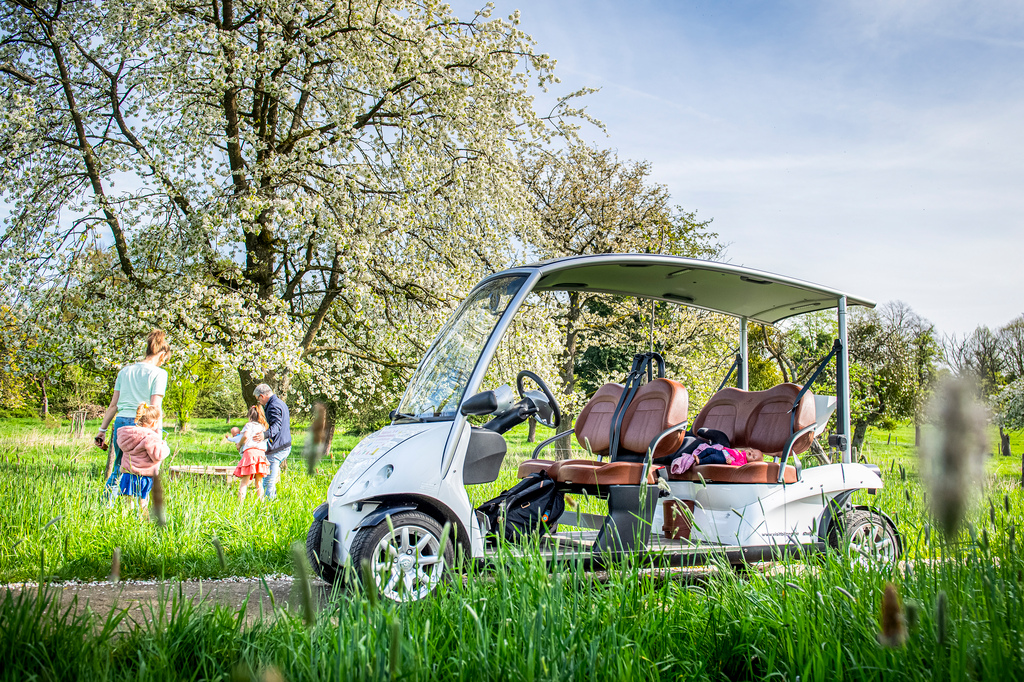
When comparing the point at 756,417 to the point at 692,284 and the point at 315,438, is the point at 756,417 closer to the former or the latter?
the point at 692,284

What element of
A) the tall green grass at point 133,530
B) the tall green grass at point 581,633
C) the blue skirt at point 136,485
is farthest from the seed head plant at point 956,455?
the blue skirt at point 136,485

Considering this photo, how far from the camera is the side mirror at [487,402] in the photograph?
13.2ft

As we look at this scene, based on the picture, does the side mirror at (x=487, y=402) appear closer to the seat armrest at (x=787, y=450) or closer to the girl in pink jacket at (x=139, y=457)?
the seat armrest at (x=787, y=450)

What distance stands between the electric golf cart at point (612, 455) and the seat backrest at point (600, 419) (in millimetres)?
12

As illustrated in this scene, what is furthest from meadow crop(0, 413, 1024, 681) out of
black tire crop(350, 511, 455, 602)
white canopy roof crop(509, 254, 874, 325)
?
white canopy roof crop(509, 254, 874, 325)

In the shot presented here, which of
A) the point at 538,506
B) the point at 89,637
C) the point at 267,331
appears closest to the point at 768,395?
the point at 538,506

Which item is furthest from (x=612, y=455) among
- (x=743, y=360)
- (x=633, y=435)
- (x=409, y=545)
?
(x=743, y=360)

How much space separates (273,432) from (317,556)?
15.3 ft

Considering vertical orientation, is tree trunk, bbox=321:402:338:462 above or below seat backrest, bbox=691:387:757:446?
below

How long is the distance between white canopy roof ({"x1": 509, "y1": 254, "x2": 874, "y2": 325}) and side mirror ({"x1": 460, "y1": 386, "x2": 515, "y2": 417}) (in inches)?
34.3

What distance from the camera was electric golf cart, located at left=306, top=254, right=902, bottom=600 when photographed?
155 inches

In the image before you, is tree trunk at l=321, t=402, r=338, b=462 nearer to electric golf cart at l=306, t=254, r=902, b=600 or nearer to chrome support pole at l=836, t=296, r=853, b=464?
electric golf cart at l=306, t=254, r=902, b=600

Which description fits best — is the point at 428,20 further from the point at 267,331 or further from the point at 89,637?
the point at 89,637

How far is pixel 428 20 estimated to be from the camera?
1323 centimetres
